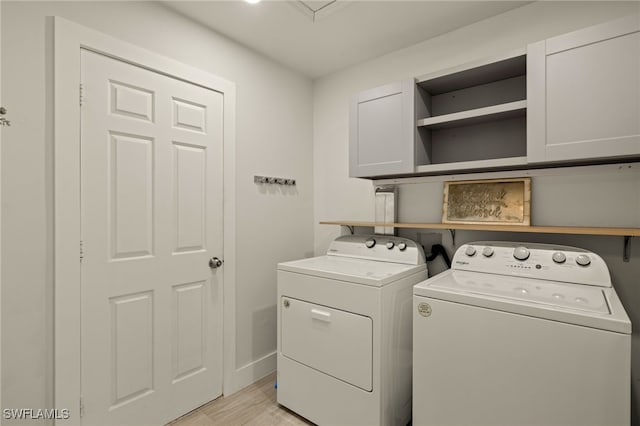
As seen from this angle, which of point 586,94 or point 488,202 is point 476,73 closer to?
point 586,94

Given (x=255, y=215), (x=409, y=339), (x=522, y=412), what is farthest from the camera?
(x=255, y=215)

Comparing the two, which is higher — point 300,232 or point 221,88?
point 221,88

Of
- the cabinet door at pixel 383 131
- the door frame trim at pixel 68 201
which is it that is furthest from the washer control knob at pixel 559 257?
the door frame trim at pixel 68 201

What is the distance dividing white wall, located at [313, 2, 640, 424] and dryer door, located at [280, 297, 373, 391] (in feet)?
2.66

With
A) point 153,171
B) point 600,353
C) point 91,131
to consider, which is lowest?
point 600,353

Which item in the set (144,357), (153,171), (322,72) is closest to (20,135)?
(153,171)

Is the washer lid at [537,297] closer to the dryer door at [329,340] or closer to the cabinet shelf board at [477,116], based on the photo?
the dryer door at [329,340]

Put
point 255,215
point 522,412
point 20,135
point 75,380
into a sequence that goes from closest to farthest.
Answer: point 522,412, point 20,135, point 75,380, point 255,215

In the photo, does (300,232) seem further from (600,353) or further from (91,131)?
Result: (600,353)

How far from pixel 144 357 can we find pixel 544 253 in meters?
2.18

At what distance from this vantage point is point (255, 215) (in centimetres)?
235

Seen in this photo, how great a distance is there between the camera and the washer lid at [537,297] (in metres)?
→ 1.10

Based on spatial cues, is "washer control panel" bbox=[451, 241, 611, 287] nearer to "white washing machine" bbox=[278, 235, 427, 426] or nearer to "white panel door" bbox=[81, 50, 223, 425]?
"white washing machine" bbox=[278, 235, 427, 426]

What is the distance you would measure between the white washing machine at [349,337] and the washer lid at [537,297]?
24 cm
